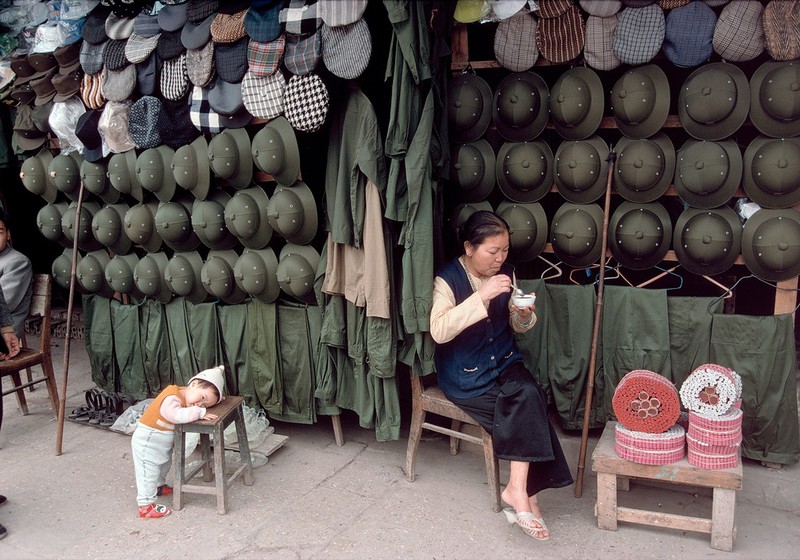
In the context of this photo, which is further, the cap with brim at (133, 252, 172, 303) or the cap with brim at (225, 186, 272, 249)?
the cap with brim at (133, 252, 172, 303)

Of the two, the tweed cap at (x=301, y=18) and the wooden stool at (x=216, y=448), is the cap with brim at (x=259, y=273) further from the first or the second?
the tweed cap at (x=301, y=18)

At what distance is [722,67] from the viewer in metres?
3.09

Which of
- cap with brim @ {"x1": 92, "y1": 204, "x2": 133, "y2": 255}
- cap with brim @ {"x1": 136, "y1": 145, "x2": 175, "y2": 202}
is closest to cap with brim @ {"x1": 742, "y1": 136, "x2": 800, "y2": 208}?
cap with brim @ {"x1": 136, "y1": 145, "x2": 175, "y2": 202}

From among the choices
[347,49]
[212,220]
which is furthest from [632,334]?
[212,220]

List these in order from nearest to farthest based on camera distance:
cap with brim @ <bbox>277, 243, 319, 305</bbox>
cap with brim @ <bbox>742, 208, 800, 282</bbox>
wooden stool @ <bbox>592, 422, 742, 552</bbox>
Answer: wooden stool @ <bbox>592, 422, 742, 552</bbox>
cap with brim @ <bbox>742, 208, 800, 282</bbox>
cap with brim @ <bbox>277, 243, 319, 305</bbox>

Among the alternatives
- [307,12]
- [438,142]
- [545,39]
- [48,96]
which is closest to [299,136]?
[307,12]

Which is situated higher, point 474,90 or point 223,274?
point 474,90

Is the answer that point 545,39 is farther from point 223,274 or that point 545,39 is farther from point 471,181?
point 223,274

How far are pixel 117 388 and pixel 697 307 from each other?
12.9 feet

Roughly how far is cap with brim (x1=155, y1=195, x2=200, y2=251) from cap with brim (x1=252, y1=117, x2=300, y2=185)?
79cm

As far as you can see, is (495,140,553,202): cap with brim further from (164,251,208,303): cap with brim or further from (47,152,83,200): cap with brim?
(47,152,83,200): cap with brim

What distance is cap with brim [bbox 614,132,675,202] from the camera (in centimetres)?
324

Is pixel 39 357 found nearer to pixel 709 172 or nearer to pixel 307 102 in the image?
pixel 307 102

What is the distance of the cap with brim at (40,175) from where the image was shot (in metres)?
4.74
